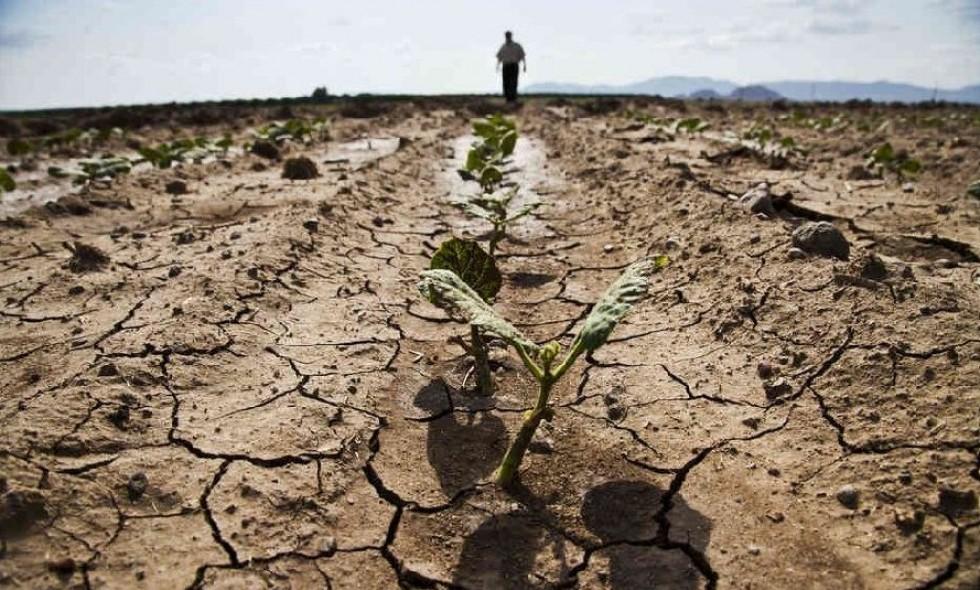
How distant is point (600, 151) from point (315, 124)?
5.49 m

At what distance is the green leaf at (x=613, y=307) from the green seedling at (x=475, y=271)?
2.60 ft

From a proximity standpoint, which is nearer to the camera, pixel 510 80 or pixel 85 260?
pixel 85 260

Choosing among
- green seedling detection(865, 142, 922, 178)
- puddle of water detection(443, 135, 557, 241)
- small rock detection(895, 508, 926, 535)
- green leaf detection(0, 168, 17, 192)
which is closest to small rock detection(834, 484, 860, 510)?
small rock detection(895, 508, 926, 535)

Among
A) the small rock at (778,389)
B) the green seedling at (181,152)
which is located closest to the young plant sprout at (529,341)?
the small rock at (778,389)

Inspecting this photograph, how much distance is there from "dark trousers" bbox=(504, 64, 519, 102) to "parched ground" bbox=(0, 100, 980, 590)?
12.7m

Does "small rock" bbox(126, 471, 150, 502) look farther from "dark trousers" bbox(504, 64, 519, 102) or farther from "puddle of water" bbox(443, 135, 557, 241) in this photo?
"dark trousers" bbox(504, 64, 519, 102)

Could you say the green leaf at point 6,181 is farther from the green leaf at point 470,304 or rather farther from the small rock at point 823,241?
the small rock at point 823,241

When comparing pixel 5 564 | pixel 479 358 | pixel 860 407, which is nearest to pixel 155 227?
pixel 479 358

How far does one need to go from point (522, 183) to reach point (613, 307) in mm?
5046

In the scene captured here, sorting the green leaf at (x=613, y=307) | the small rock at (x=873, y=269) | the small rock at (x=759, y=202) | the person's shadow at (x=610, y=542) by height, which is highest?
the small rock at (x=759, y=202)

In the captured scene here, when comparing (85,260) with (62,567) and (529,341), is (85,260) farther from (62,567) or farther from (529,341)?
(529,341)

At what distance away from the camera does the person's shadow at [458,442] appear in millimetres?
2262

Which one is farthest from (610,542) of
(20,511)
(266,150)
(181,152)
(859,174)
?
(181,152)

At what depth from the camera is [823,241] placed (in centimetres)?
330
